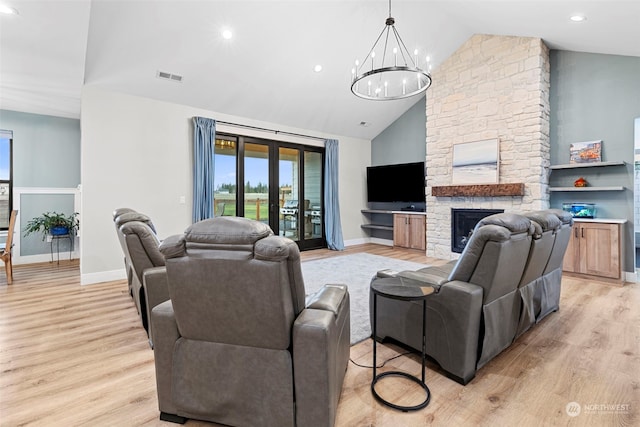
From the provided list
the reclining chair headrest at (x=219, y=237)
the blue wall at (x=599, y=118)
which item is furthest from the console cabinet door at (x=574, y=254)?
the reclining chair headrest at (x=219, y=237)

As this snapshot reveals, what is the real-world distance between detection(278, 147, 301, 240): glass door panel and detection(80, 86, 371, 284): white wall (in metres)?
1.58

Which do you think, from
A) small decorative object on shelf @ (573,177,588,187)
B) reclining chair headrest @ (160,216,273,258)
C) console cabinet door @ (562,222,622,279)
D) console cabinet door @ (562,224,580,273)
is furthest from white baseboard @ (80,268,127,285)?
small decorative object on shelf @ (573,177,588,187)

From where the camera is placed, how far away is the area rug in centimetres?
298

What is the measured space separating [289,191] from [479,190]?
3690mm

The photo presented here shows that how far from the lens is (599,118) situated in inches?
185

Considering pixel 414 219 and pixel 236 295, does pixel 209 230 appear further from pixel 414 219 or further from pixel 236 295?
pixel 414 219

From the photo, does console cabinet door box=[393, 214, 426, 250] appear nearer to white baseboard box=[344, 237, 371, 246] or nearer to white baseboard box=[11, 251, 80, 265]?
white baseboard box=[344, 237, 371, 246]

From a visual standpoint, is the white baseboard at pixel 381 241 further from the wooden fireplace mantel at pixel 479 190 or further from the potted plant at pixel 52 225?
the potted plant at pixel 52 225

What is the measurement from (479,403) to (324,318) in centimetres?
110

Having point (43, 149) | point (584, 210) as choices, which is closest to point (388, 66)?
point (584, 210)

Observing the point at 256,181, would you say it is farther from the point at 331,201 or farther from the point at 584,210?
the point at 584,210

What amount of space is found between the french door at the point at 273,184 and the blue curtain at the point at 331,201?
0.18 meters

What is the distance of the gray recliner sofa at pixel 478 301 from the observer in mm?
1925

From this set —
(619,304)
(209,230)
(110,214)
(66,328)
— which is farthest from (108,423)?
(619,304)
